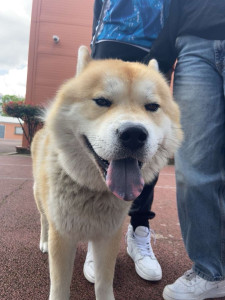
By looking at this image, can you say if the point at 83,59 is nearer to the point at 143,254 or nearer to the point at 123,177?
the point at 123,177

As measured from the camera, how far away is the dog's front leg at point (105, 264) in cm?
156

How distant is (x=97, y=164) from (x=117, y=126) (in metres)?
0.27

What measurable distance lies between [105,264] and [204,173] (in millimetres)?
834

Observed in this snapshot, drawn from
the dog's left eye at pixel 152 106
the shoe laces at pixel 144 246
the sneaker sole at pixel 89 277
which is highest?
the dog's left eye at pixel 152 106

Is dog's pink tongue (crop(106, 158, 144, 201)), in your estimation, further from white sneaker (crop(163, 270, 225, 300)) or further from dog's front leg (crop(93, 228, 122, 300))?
white sneaker (crop(163, 270, 225, 300))

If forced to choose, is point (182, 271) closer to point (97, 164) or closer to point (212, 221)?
point (212, 221)

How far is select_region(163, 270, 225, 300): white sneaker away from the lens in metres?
1.66

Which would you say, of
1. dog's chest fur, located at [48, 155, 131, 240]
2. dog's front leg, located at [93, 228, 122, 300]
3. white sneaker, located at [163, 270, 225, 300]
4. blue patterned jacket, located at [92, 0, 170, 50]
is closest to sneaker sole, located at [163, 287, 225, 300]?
white sneaker, located at [163, 270, 225, 300]

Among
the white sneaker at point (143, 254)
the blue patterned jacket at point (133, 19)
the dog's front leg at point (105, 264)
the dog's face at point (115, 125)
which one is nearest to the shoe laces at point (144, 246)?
the white sneaker at point (143, 254)

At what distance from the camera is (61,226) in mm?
1485

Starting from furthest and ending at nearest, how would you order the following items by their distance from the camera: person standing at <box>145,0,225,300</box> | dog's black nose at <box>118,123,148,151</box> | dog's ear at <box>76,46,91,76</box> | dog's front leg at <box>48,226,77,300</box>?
dog's ear at <box>76,46,91,76</box>
person standing at <box>145,0,225,300</box>
dog's front leg at <box>48,226,77,300</box>
dog's black nose at <box>118,123,148,151</box>

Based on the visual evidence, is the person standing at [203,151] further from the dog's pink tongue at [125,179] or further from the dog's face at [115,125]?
the dog's pink tongue at [125,179]

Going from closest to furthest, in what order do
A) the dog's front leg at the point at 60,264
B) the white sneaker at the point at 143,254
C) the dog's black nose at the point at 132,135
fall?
the dog's black nose at the point at 132,135 < the dog's front leg at the point at 60,264 < the white sneaker at the point at 143,254

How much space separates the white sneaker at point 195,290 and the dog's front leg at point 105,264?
396mm
